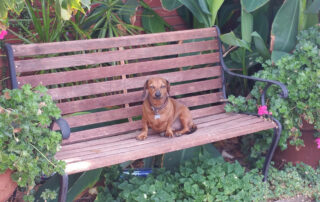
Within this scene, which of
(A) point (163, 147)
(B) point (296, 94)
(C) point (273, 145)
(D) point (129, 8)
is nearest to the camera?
(A) point (163, 147)

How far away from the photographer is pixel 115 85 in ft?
10.7

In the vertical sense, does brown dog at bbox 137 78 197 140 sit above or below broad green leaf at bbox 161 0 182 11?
below

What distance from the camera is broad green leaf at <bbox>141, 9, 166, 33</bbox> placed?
163 inches

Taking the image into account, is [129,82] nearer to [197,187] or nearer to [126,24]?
[126,24]

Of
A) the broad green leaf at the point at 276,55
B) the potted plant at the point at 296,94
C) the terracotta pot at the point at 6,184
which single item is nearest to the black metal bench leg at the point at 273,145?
the potted plant at the point at 296,94

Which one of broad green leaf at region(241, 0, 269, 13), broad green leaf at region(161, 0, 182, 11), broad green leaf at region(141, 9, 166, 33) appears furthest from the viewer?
broad green leaf at region(141, 9, 166, 33)

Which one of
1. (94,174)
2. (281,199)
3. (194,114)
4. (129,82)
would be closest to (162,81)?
(129,82)

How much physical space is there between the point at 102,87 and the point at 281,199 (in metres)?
1.81

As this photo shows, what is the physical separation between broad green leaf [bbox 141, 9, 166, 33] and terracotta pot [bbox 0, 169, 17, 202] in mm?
2377

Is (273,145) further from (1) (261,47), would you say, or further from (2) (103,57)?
(2) (103,57)

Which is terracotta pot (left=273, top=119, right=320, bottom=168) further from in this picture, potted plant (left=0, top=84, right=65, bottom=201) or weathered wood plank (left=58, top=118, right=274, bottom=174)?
potted plant (left=0, top=84, right=65, bottom=201)

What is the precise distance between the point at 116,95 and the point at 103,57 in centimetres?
34

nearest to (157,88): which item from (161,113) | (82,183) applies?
(161,113)

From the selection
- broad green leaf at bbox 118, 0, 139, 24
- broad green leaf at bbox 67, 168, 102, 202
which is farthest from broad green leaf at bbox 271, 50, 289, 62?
broad green leaf at bbox 67, 168, 102, 202
